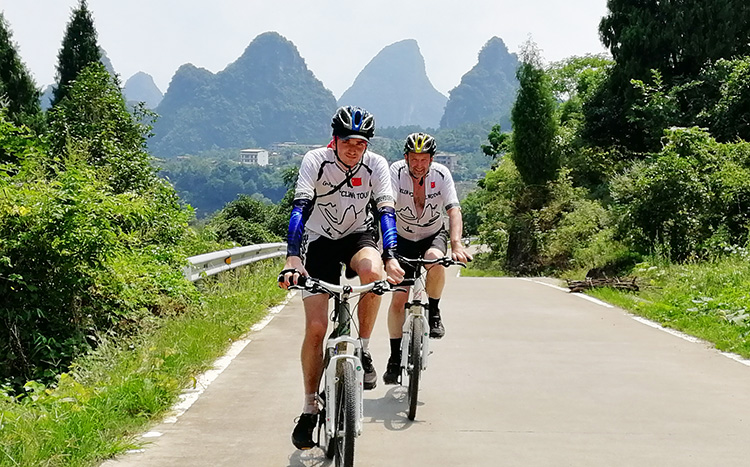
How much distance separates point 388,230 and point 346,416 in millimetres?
1264

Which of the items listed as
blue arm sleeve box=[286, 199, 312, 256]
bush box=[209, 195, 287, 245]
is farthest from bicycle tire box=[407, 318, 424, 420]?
bush box=[209, 195, 287, 245]

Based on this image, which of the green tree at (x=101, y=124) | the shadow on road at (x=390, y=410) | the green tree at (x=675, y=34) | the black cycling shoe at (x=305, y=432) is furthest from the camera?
the green tree at (x=675, y=34)

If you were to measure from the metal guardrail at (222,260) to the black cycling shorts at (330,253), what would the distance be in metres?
5.98

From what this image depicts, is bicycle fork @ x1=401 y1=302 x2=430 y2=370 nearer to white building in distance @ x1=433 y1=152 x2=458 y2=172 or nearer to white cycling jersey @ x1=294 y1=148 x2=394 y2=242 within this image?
white cycling jersey @ x1=294 y1=148 x2=394 y2=242

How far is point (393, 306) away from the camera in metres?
6.73

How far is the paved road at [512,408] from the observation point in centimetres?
495

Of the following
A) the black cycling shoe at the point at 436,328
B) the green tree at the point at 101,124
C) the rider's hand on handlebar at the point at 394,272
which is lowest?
the black cycling shoe at the point at 436,328

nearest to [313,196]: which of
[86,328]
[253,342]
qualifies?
[253,342]

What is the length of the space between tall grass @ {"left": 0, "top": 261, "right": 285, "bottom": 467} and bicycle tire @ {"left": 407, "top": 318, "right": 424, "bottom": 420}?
1825 mm

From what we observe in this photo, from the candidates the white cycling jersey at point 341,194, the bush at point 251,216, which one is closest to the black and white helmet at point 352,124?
the white cycling jersey at point 341,194

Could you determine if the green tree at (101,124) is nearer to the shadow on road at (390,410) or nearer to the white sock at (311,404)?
the shadow on road at (390,410)

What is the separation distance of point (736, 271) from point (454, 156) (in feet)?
600

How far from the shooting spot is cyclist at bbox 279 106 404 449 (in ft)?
15.8

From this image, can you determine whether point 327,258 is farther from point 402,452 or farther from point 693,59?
point 693,59
